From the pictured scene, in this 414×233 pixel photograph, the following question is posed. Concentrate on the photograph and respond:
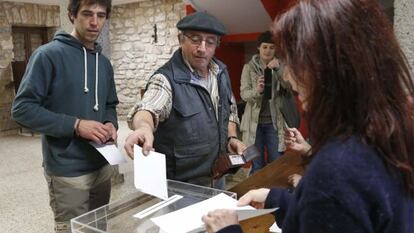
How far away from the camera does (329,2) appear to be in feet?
1.82

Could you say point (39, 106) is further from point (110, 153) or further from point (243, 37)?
point (243, 37)

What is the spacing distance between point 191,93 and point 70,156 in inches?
20.5

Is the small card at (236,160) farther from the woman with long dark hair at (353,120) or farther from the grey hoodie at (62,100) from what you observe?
the woman with long dark hair at (353,120)

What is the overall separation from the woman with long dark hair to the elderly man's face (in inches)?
33.2

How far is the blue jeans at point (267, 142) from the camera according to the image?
2822mm

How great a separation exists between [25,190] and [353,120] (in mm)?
3442

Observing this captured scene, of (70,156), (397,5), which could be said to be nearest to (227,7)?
(397,5)

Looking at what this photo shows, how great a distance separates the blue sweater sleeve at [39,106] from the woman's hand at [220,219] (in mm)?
814

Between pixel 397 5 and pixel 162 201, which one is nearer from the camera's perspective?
pixel 162 201

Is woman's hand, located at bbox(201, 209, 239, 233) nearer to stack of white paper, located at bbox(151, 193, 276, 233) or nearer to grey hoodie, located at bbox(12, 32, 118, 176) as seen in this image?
stack of white paper, located at bbox(151, 193, 276, 233)

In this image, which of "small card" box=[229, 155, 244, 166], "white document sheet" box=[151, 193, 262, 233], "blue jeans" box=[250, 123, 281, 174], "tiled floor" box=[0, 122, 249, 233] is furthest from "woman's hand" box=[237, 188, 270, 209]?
"blue jeans" box=[250, 123, 281, 174]

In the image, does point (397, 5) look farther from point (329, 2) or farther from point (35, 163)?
point (35, 163)

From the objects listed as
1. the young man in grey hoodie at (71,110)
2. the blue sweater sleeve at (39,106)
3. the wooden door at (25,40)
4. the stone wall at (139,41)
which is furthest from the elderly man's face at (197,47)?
the wooden door at (25,40)

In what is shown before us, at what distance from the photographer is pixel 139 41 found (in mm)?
6688
